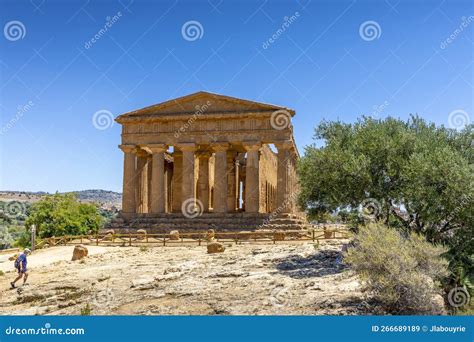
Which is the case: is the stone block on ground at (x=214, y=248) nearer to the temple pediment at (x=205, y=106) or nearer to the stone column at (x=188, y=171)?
the stone column at (x=188, y=171)

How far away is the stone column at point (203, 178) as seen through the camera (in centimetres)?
4872

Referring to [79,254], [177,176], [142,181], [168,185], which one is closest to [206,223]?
[142,181]

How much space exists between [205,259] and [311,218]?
5.53m

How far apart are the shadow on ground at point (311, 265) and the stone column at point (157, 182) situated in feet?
69.9

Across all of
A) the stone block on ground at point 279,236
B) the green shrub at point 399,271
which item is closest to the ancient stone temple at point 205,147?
the stone block on ground at point 279,236

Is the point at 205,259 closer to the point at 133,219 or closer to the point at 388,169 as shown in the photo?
the point at 388,169

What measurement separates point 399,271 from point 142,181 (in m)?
35.3

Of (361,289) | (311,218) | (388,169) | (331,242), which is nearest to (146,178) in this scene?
(331,242)

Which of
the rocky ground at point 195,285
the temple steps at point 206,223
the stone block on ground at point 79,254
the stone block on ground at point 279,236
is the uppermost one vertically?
the temple steps at point 206,223

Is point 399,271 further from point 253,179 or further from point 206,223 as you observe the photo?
point 253,179

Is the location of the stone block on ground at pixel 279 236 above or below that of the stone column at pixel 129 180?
below

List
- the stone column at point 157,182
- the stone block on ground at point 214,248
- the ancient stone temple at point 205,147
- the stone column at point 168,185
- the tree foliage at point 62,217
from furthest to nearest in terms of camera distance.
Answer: the stone column at point 168,185 → the tree foliage at point 62,217 → the stone column at point 157,182 → the ancient stone temple at point 205,147 → the stone block on ground at point 214,248

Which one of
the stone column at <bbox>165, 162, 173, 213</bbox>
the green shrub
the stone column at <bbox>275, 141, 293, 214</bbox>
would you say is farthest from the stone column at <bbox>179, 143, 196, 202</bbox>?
the green shrub

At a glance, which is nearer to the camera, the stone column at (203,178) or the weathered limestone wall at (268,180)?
the stone column at (203,178)
